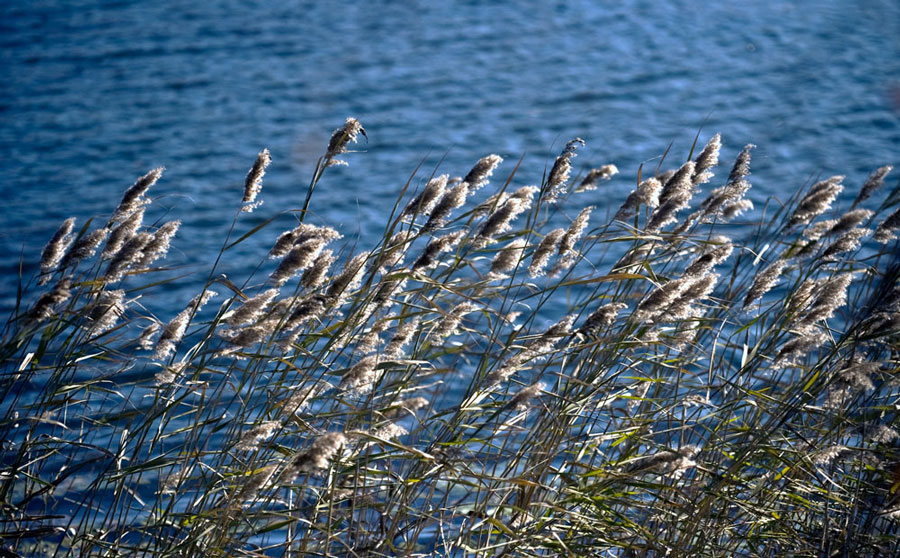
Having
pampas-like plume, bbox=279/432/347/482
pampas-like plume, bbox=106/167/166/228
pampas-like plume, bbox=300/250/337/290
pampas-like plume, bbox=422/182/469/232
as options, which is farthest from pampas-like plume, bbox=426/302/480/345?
pampas-like plume, bbox=106/167/166/228

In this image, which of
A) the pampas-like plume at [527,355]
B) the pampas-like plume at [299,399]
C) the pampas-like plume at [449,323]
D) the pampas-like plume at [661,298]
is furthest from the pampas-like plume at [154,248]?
the pampas-like plume at [661,298]

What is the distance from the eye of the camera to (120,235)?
7.18 feet

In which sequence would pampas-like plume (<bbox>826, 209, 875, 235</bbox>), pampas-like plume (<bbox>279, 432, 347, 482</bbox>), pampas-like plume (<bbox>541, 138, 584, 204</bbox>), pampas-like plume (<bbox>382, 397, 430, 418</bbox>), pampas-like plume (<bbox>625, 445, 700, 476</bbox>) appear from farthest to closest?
pampas-like plume (<bbox>826, 209, 875, 235</bbox>) → pampas-like plume (<bbox>541, 138, 584, 204</bbox>) → pampas-like plume (<bbox>382, 397, 430, 418</bbox>) → pampas-like plume (<bbox>625, 445, 700, 476</bbox>) → pampas-like plume (<bbox>279, 432, 347, 482</bbox>)

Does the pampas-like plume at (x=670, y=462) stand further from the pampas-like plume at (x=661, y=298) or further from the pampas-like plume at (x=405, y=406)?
the pampas-like plume at (x=405, y=406)

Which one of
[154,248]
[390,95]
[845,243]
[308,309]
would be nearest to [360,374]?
[308,309]

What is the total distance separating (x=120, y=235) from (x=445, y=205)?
0.76 metres

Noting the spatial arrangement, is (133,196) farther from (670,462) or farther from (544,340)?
(670,462)

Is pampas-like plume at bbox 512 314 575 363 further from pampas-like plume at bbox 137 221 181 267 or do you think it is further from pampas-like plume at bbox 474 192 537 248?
pampas-like plume at bbox 137 221 181 267

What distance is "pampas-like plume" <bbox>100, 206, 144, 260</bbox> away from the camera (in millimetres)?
2172

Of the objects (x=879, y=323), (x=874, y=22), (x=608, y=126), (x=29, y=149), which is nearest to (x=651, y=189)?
(x=879, y=323)

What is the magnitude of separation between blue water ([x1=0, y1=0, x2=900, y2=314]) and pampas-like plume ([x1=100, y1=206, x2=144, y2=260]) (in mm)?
2559

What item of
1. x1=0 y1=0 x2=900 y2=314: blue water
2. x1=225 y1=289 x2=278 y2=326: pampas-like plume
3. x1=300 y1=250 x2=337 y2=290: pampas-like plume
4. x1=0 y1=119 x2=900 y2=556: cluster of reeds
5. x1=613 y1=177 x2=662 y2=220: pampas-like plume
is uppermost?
x1=613 y1=177 x2=662 y2=220: pampas-like plume

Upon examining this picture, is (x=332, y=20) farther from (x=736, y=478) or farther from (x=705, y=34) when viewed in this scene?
(x=736, y=478)

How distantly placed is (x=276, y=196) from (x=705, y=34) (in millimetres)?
5048
